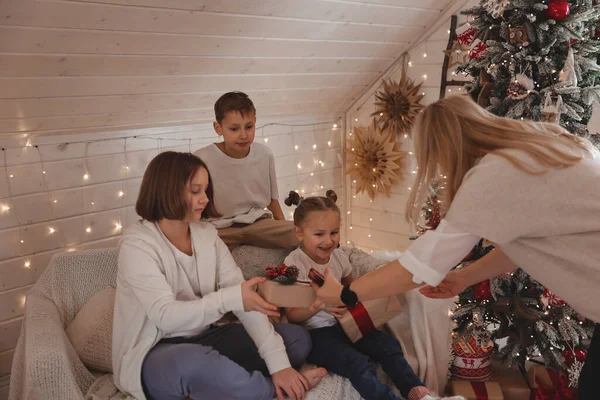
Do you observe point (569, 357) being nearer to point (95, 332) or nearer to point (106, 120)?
point (95, 332)

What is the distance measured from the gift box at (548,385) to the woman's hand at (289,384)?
1.00 m

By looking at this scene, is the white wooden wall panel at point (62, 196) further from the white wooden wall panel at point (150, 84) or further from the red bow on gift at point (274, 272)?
the red bow on gift at point (274, 272)

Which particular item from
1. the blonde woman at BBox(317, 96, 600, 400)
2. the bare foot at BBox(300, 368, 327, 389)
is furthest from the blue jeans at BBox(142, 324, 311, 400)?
the blonde woman at BBox(317, 96, 600, 400)

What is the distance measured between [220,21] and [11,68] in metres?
0.88

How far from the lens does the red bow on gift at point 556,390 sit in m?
2.12

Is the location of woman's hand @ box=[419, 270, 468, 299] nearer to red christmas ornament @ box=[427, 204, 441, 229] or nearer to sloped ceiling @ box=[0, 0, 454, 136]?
red christmas ornament @ box=[427, 204, 441, 229]

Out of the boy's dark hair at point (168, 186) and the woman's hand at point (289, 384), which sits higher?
the boy's dark hair at point (168, 186)

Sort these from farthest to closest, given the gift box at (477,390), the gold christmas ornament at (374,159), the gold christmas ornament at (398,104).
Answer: the gold christmas ornament at (374,159)
the gold christmas ornament at (398,104)
the gift box at (477,390)

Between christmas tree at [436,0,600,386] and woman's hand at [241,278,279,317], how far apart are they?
0.94 m

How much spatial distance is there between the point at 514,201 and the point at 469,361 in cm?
114

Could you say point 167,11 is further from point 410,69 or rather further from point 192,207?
point 410,69

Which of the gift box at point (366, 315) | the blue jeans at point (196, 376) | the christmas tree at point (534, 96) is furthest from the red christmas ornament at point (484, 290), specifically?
the blue jeans at point (196, 376)

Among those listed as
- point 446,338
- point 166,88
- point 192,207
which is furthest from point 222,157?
point 446,338

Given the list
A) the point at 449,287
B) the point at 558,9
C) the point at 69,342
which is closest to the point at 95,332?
the point at 69,342
